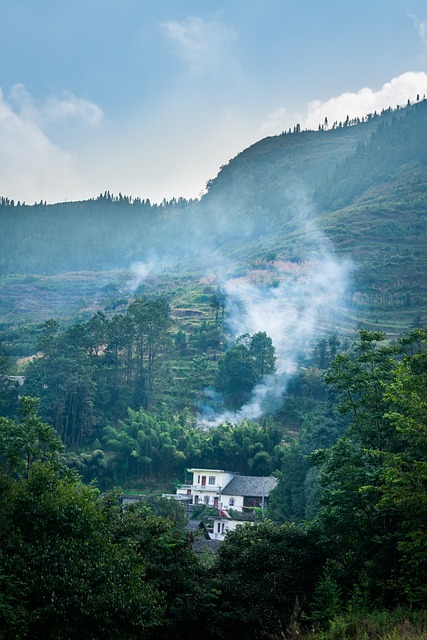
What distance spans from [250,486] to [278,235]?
10707cm

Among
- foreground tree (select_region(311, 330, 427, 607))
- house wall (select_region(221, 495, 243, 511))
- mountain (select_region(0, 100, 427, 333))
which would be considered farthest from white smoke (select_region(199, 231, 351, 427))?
foreground tree (select_region(311, 330, 427, 607))

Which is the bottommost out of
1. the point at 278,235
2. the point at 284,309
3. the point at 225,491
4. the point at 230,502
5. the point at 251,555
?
the point at 230,502

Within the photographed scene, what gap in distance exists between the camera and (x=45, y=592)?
54.4 feet

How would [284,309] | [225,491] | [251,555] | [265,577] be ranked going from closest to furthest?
[265,577], [251,555], [225,491], [284,309]

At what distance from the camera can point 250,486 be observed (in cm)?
5581

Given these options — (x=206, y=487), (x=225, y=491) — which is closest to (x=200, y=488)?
(x=206, y=487)

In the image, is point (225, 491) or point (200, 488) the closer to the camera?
point (200, 488)

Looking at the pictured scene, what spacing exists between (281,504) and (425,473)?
104ft

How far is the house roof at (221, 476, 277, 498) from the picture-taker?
179ft

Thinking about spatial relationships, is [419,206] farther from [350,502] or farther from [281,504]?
[350,502]

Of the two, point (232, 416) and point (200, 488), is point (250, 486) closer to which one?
point (200, 488)

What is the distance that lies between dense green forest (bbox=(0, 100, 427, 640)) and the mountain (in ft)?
1.98

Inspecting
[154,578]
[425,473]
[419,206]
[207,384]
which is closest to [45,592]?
[154,578]

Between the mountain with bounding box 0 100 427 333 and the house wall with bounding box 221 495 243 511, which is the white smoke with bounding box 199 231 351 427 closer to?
the mountain with bounding box 0 100 427 333
